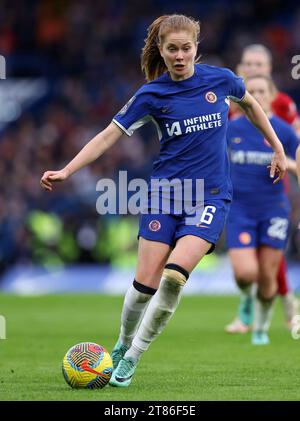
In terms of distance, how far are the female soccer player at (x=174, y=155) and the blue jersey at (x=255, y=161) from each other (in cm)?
315

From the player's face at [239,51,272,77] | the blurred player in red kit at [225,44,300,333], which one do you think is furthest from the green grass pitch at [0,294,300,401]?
the player's face at [239,51,272,77]

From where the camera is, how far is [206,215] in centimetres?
693

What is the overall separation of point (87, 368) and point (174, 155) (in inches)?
60.0

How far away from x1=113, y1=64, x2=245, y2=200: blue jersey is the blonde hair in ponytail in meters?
0.26

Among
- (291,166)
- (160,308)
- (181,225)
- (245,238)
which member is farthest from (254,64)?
(160,308)

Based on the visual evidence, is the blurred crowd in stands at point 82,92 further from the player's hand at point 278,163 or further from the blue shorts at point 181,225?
the blue shorts at point 181,225

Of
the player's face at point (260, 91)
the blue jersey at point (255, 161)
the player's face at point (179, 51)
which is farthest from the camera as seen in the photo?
the blue jersey at point (255, 161)

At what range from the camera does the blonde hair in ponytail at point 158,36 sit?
6851 millimetres

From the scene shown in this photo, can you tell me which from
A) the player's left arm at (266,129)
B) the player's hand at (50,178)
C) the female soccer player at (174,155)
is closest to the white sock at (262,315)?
the player's left arm at (266,129)

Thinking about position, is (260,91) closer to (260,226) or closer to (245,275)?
(260,226)

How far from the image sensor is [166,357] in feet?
28.8

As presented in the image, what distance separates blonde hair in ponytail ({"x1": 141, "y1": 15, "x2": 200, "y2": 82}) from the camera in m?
6.85
